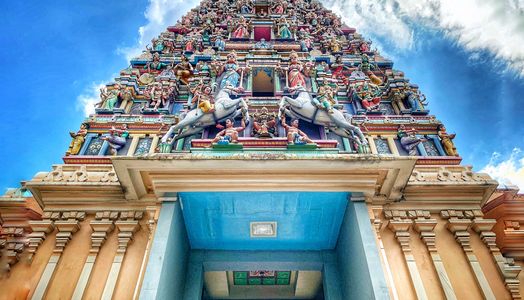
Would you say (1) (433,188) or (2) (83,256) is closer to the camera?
(2) (83,256)

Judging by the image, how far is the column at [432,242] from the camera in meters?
5.75

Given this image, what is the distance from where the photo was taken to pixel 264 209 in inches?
273

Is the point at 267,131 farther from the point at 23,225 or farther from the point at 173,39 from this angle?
the point at 173,39

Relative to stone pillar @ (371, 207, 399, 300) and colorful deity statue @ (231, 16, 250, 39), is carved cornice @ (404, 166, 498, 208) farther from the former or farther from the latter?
colorful deity statue @ (231, 16, 250, 39)

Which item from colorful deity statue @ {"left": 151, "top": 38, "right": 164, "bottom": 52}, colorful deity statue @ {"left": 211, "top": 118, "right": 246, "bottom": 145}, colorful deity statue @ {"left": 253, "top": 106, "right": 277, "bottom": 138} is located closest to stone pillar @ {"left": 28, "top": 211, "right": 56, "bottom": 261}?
colorful deity statue @ {"left": 211, "top": 118, "right": 246, "bottom": 145}

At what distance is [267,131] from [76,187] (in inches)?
175

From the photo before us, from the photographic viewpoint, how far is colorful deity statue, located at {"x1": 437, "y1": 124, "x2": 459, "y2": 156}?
852 centimetres

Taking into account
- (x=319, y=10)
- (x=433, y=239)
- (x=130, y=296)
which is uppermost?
(x=319, y=10)

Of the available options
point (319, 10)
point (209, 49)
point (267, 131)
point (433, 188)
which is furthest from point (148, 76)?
point (319, 10)

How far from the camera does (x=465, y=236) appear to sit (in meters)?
6.38

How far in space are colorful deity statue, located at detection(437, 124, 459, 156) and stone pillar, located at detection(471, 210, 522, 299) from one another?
221cm

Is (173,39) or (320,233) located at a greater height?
(173,39)

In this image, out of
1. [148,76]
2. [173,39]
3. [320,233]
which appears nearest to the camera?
[320,233]

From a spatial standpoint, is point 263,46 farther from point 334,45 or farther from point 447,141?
point 447,141
